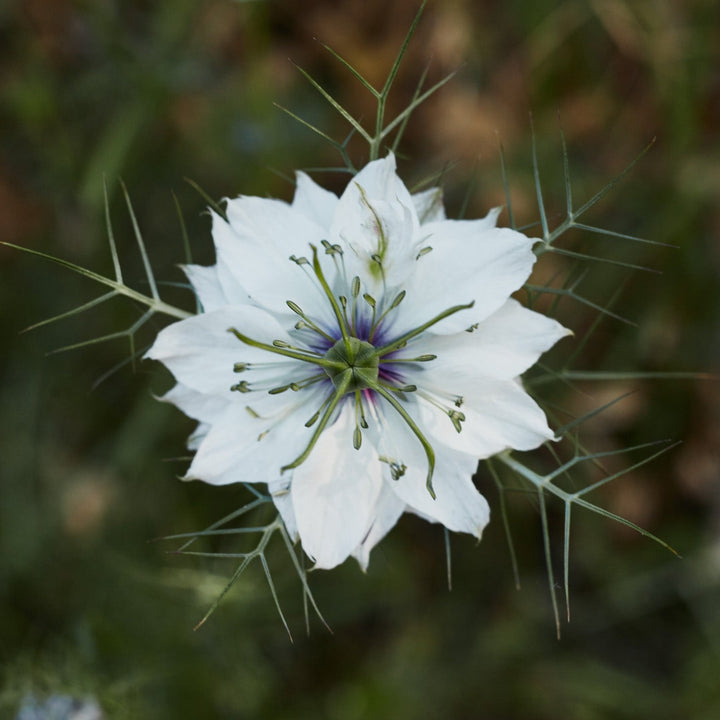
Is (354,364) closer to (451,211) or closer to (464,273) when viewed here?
(464,273)

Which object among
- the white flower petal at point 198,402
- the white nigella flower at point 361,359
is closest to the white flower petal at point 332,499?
the white nigella flower at point 361,359

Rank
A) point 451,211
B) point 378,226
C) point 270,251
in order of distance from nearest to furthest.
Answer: point 378,226 → point 270,251 → point 451,211

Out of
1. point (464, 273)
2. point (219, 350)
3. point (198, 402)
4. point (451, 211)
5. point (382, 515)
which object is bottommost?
point (451, 211)

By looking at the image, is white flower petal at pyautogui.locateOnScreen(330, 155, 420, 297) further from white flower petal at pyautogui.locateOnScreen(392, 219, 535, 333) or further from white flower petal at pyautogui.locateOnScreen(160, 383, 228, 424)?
white flower petal at pyautogui.locateOnScreen(160, 383, 228, 424)

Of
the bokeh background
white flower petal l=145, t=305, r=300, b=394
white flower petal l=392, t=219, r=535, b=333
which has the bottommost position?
the bokeh background

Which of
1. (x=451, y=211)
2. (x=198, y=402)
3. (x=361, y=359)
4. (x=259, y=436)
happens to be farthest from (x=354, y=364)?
(x=451, y=211)

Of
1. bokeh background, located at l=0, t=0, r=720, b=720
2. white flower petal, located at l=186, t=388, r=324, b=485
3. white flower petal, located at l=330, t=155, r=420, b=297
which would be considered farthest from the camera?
bokeh background, located at l=0, t=0, r=720, b=720

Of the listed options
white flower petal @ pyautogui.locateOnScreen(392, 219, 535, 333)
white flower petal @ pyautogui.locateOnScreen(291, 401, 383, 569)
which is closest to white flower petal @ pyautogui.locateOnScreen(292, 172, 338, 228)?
white flower petal @ pyautogui.locateOnScreen(392, 219, 535, 333)
